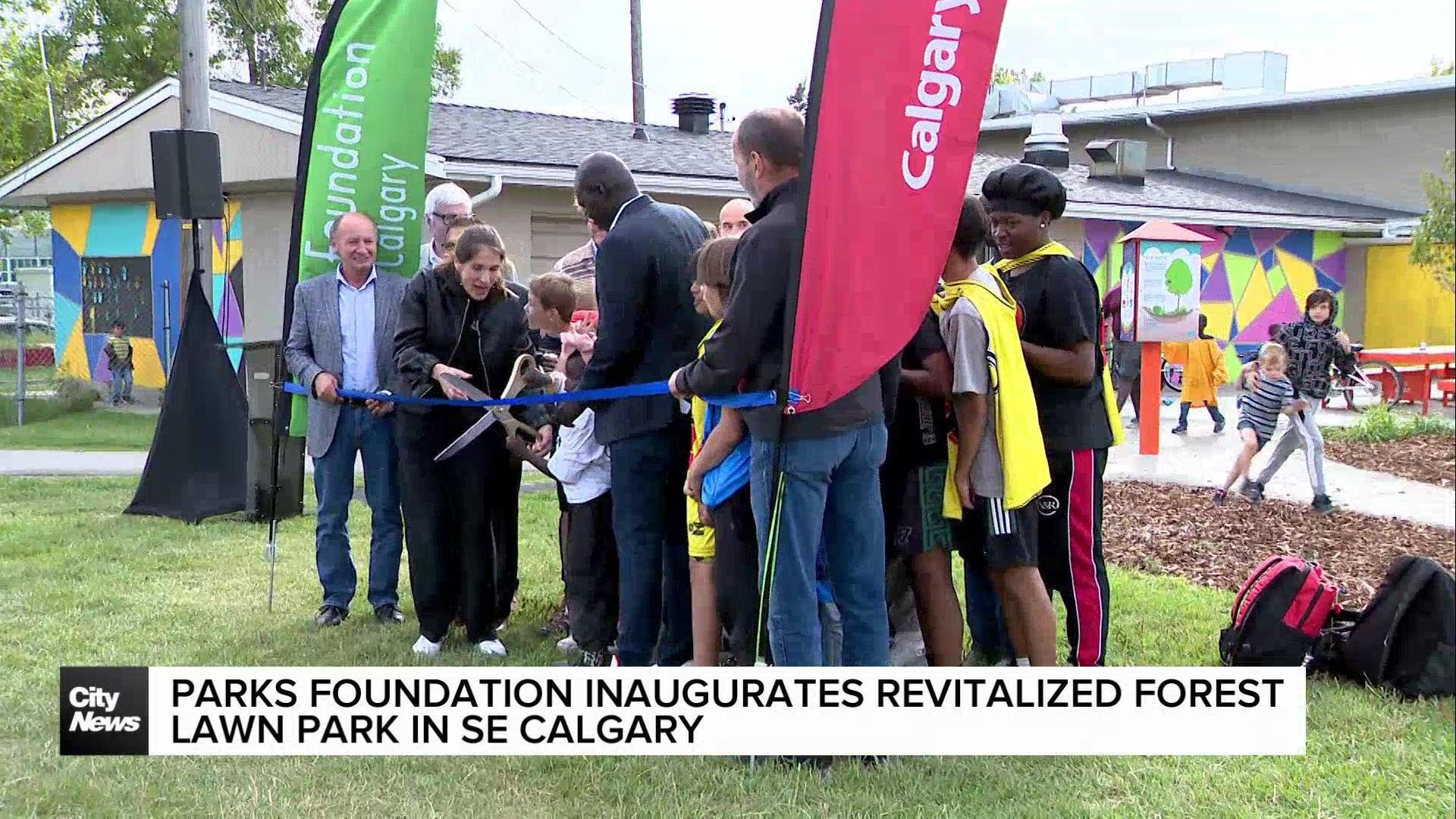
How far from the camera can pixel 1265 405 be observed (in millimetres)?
8633

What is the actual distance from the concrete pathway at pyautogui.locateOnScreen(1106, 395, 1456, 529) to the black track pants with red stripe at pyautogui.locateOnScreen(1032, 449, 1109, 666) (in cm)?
107

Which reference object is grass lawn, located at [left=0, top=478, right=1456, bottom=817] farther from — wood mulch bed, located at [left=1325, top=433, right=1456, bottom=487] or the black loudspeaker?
the black loudspeaker

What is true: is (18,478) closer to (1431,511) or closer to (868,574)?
(868,574)

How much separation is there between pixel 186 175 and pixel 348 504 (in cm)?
250

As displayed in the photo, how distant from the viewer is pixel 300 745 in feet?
12.5

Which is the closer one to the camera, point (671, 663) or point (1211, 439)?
point (671, 663)

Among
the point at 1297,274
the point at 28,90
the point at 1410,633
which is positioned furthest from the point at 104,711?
the point at 1297,274

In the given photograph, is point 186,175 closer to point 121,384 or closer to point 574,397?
point 574,397

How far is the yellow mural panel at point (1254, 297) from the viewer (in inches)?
850

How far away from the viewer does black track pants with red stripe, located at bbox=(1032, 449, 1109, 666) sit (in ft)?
14.6

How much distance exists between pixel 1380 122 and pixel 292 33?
63.6 feet

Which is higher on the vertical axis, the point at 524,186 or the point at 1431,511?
the point at 524,186

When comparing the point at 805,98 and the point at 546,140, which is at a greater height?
the point at 546,140

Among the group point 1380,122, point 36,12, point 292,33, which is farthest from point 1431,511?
point 292,33
